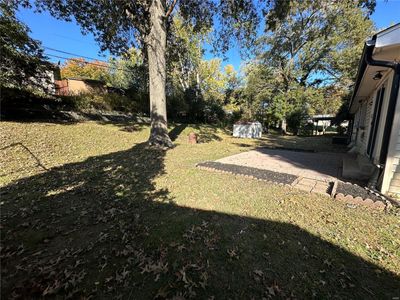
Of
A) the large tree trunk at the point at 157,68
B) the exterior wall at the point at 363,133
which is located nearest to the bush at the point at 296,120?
the exterior wall at the point at 363,133

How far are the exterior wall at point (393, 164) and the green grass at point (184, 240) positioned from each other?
34.6 inches

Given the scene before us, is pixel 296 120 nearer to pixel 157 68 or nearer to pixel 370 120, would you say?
pixel 370 120

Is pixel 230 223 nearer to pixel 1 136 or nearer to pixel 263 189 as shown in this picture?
pixel 263 189

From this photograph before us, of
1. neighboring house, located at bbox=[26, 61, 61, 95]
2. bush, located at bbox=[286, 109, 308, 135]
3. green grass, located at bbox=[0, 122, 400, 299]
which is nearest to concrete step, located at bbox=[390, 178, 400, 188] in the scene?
green grass, located at bbox=[0, 122, 400, 299]

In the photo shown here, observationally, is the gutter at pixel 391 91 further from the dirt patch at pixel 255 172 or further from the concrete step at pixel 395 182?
the dirt patch at pixel 255 172

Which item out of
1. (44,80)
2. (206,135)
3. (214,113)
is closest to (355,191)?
(206,135)

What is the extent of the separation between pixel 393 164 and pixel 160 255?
458 centimetres

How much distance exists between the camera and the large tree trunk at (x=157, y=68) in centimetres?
859

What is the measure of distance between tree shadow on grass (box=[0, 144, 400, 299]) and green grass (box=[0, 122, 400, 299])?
0.04ft

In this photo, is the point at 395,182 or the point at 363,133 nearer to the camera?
the point at 395,182

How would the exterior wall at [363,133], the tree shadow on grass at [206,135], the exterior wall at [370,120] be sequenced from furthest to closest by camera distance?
the tree shadow on grass at [206,135] → the exterior wall at [363,133] → the exterior wall at [370,120]

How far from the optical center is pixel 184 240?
2709 millimetres

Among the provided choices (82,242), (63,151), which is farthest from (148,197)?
(63,151)

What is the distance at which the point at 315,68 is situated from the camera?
2058 centimetres
